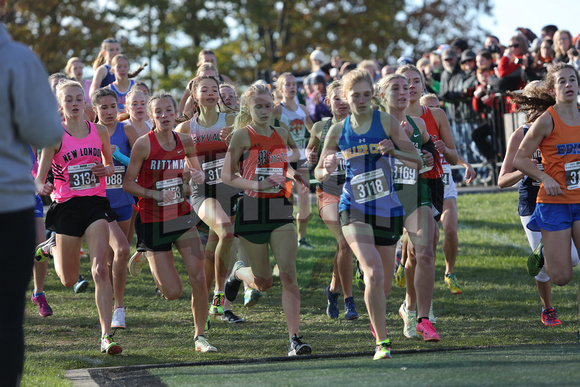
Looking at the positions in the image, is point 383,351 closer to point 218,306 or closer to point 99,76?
point 218,306

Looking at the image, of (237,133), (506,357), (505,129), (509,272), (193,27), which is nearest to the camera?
(506,357)

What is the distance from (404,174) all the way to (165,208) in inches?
76.8

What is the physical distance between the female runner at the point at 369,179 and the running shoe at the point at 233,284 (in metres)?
1.57

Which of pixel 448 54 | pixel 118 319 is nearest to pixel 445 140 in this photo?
pixel 118 319

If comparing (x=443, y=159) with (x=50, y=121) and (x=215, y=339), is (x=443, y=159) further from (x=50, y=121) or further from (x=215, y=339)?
(x=50, y=121)

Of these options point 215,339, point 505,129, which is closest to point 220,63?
point 505,129

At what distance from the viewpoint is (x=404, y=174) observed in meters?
6.57

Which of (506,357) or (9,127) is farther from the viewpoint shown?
(506,357)

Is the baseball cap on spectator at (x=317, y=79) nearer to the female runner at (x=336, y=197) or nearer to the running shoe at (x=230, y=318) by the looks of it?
the female runner at (x=336, y=197)

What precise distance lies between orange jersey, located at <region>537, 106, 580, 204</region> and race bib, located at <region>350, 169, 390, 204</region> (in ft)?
4.34

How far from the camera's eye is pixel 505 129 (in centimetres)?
1420

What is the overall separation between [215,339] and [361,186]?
2.14 m

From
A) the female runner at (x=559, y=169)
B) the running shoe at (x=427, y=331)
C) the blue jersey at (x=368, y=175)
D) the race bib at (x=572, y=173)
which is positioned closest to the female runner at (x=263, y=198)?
the blue jersey at (x=368, y=175)

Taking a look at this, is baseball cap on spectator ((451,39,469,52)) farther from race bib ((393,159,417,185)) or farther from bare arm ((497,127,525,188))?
race bib ((393,159,417,185))
